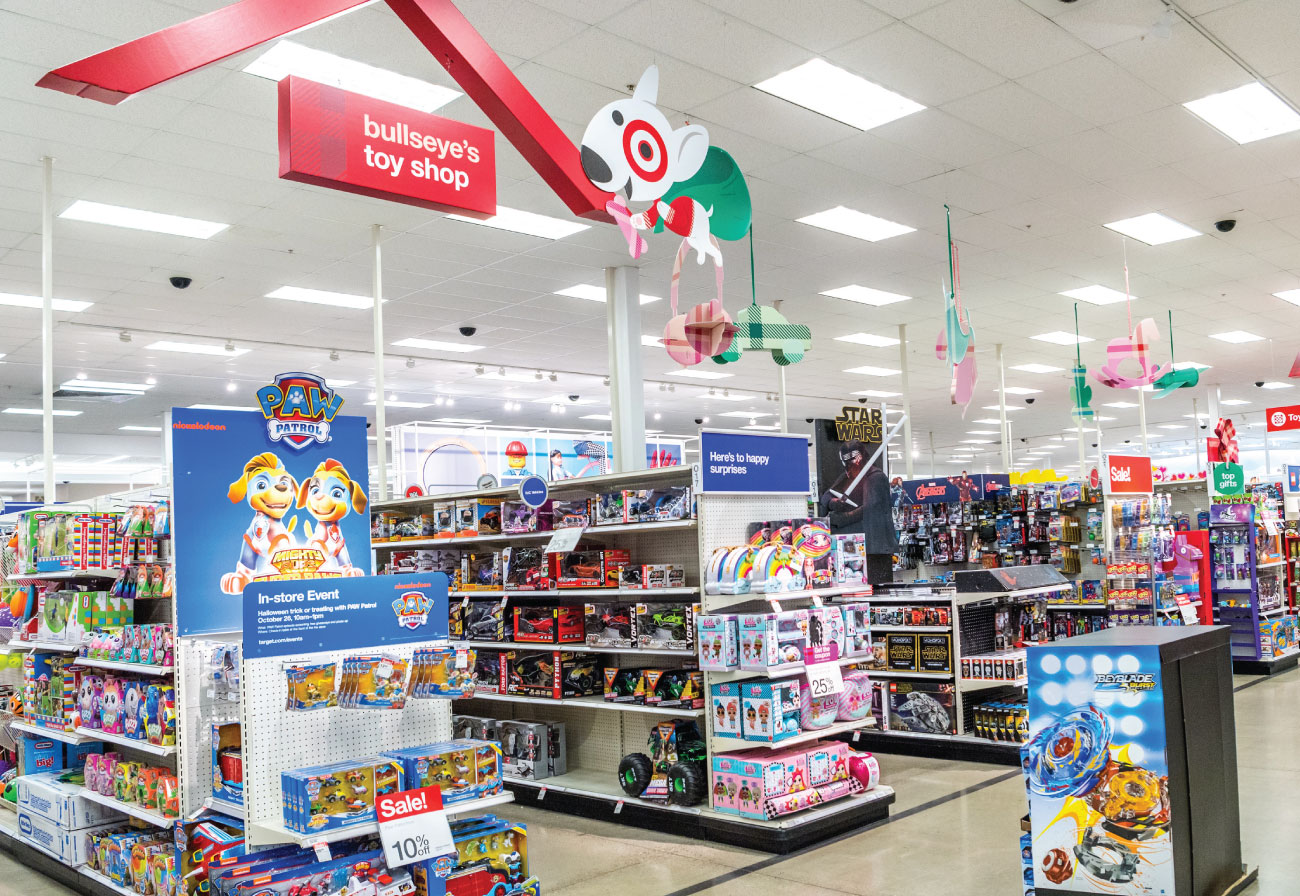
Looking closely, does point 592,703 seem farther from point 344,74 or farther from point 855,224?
point 855,224

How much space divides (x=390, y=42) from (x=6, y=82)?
2.05 m

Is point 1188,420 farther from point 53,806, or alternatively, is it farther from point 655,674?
point 53,806

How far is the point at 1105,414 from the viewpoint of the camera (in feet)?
72.8

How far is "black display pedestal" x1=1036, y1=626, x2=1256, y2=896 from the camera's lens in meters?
3.38

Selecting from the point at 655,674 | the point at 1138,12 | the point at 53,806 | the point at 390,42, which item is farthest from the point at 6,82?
the point at 1138,12

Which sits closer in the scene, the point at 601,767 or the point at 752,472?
the point at 752,472

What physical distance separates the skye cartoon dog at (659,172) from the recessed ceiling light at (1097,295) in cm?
785

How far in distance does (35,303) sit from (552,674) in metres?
6.52

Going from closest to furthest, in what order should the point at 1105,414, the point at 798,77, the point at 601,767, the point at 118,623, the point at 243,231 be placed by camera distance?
the point at 118,623 → the point at 798,77 → the point at 601,767 → the point at 243,231 → the point at 1105,414

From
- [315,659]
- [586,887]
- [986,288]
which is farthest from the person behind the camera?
[986,288]

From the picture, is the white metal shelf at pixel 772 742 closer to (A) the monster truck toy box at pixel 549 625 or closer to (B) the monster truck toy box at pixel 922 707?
(A) the monster truck toy box at pixel 549 625

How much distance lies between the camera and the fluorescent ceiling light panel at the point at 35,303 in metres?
9.26

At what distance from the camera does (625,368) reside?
9.12m

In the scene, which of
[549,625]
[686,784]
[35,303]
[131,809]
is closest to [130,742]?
[131,809]
